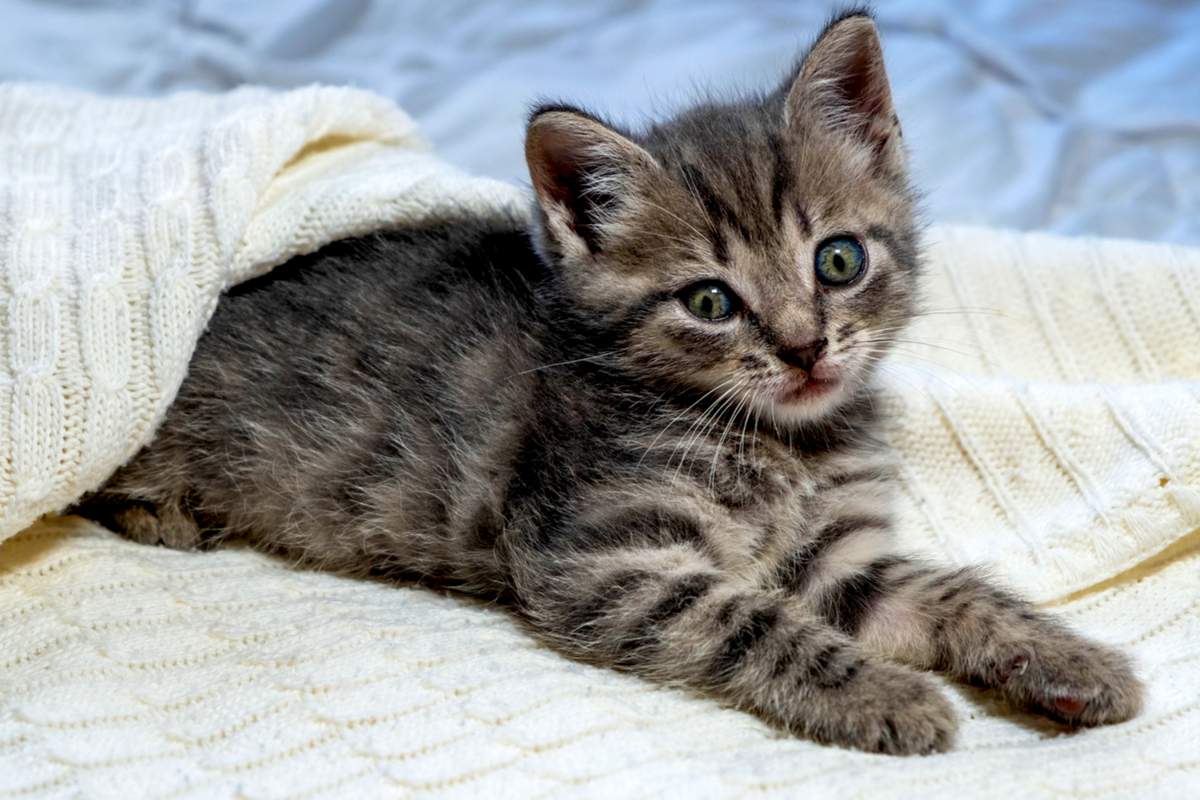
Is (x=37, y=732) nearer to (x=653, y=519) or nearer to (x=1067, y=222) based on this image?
(x=653, y=519)

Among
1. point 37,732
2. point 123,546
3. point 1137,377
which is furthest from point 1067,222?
point 37,732

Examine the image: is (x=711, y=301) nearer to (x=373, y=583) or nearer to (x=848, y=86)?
(x=848, y=86)

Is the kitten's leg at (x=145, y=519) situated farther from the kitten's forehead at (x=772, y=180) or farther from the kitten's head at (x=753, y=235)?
the kitten's forehead at (x=772, y=180)

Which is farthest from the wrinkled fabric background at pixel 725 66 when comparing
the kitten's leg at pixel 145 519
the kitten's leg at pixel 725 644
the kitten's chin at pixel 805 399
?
the kitten's leg at pixel 725 644

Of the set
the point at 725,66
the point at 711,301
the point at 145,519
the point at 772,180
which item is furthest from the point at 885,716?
the point at 725,66

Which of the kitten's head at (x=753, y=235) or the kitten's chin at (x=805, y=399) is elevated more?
the kitten's head at (x=753, y=235)

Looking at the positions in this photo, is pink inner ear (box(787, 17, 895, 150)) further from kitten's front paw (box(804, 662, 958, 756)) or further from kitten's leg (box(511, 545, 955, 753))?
kitten's front paw (box(804, 662, 958, 756))

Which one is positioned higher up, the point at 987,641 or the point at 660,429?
the point at 660,429
